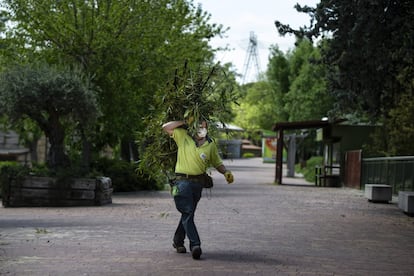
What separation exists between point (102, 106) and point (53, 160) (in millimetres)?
4847

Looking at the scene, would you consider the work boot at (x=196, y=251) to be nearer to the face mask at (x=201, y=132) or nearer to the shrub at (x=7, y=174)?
the face mask at (x=201, y=132)

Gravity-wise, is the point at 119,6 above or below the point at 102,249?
above

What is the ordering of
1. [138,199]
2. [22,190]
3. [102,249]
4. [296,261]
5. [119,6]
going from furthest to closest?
[119,6] < [138,199] < [22,190] < [102,249] < [296,261]

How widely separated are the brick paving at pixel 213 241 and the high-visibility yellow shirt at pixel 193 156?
1048mm

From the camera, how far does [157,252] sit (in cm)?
970

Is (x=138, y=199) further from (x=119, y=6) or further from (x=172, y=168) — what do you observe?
(x=172, y=168)

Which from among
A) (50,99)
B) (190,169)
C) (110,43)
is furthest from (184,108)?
(110,43)

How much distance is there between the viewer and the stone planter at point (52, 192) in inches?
707

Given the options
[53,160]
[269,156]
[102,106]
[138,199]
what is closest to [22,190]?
[53,160]

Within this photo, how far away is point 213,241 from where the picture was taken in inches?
438

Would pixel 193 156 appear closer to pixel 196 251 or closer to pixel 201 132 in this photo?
pixel 201 132

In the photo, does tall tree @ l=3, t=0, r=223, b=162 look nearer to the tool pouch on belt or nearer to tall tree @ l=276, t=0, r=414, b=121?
tall tree @ l=276, t=0, r=414, b=121

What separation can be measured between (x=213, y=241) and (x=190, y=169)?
2.13 metres

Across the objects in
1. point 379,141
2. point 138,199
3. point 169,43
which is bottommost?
point 138,199
